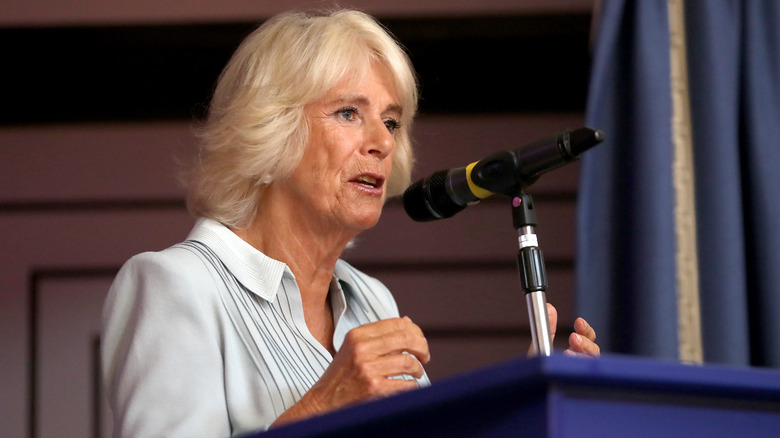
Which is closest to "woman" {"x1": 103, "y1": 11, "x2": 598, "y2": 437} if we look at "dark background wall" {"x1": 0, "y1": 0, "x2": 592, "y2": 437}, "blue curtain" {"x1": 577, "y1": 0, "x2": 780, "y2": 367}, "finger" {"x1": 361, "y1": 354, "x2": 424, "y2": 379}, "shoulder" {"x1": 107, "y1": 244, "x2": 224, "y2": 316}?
"shoulder" {"x1": 107, "y1": 244, "x2": 224, "y2": 316}

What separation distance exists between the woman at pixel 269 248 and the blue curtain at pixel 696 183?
52 cm

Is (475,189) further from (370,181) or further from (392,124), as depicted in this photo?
(392,124)

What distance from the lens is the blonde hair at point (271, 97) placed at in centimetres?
160

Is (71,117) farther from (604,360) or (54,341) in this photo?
(604,360)

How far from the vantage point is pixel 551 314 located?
133cm

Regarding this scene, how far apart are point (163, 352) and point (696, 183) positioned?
1.29 m

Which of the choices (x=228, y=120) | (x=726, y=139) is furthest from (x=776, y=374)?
(x=726, y=139)

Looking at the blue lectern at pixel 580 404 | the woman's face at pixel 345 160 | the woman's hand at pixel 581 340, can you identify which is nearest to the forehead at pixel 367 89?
the woman's face at pixel 345 160

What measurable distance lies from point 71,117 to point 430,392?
2356 mm

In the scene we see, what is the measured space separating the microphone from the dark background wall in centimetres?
146

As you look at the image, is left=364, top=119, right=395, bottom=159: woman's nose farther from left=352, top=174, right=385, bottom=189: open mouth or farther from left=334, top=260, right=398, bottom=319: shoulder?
left=334, top=260, right=398, bottom=319: shoulder

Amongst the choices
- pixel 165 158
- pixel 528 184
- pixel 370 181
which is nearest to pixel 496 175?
pixel 528 184

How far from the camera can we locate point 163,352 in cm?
125

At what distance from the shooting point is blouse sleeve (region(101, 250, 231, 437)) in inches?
47.8
